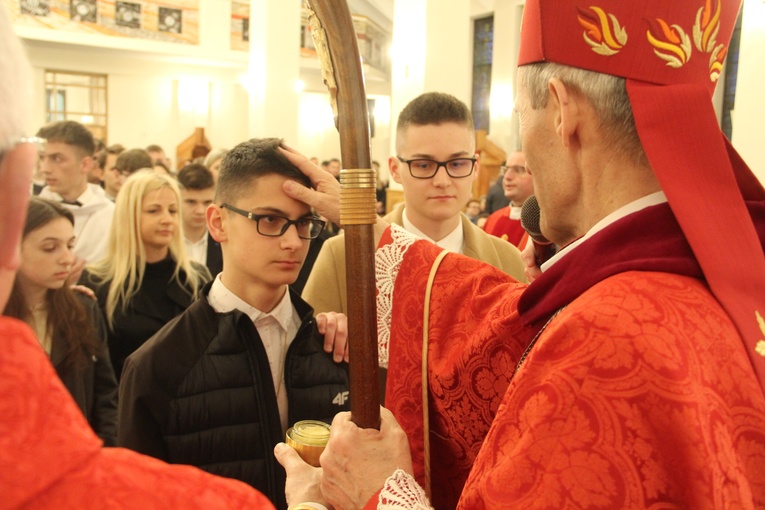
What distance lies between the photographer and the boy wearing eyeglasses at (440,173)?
2.91 m

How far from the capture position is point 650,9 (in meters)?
1.24

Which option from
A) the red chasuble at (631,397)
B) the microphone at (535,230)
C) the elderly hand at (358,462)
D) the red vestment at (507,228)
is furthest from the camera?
the red vestment at (507,228)

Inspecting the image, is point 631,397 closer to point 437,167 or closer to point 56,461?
point 56,461

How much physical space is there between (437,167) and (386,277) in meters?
1.25

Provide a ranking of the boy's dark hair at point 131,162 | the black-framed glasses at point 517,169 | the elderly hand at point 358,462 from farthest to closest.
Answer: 1. the boy's dark hair at point 131,162
2. the black-framed glasses at point 517,169
3. the elderly hand at point 358,462

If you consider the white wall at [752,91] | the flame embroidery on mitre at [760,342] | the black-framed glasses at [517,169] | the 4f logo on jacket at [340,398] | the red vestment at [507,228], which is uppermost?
the white wall at [752,91]

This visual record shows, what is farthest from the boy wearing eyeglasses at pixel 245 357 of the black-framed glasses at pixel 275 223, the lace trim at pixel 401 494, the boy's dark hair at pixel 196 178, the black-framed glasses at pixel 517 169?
the black-framed glasses at pixel 517 169

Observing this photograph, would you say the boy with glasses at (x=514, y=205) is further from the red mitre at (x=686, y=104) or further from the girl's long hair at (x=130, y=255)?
the red mitre at (x=686, y=104)

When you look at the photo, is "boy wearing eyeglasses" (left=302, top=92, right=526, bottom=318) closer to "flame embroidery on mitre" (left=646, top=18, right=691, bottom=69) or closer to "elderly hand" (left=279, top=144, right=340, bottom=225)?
"elderly hand" (left=279, top=144, right=340, bottom=225)

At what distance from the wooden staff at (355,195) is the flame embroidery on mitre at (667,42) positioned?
52 cm

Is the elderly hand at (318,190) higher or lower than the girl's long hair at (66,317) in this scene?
higher

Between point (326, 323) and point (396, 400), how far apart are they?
57 cm

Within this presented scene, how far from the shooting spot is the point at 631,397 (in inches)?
39.8

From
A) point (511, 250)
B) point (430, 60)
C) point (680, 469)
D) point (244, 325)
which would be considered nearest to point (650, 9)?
point (680, 469)
